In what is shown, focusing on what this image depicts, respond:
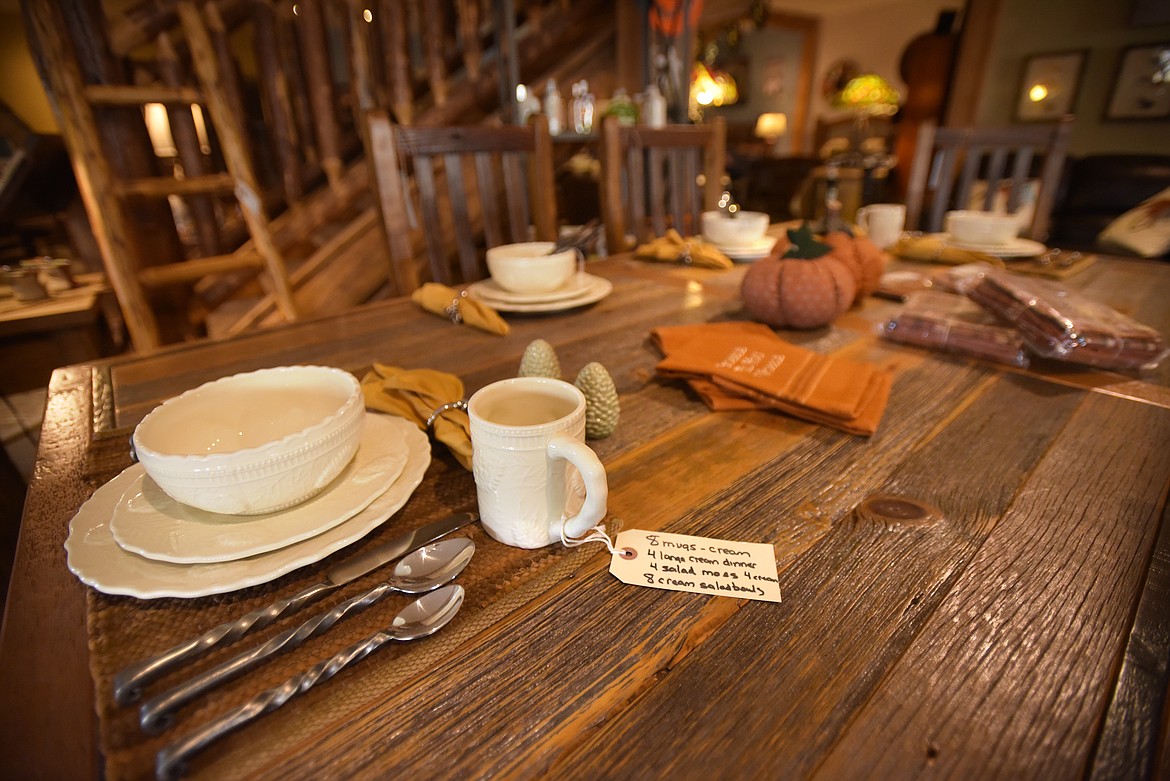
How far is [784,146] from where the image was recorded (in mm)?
9203

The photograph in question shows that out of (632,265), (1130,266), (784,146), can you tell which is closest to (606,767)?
(632,265)

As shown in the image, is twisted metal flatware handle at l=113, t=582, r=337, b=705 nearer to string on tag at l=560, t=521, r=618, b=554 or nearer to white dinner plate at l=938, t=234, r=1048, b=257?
string on tag at l=560, t=521, r=618, b=554

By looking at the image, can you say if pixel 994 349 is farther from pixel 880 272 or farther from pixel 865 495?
pixel 865 495

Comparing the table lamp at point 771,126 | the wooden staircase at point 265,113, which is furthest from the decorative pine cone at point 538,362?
the table lamp at point 771,126

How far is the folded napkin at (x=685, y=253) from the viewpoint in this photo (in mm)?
1421

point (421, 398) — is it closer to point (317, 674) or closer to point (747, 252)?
point (317, 674)

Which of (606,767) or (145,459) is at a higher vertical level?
(145,459)

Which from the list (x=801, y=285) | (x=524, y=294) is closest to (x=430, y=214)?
(x=524, y=294)

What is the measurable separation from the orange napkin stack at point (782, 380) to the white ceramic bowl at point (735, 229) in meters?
0.80

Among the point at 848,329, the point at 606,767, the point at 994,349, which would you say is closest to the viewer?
the point at 606,767

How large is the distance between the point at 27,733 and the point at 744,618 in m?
0.43

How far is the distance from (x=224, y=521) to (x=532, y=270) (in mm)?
708

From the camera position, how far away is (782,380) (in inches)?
27.1

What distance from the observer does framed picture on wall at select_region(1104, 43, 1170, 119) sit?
13.7 feet
